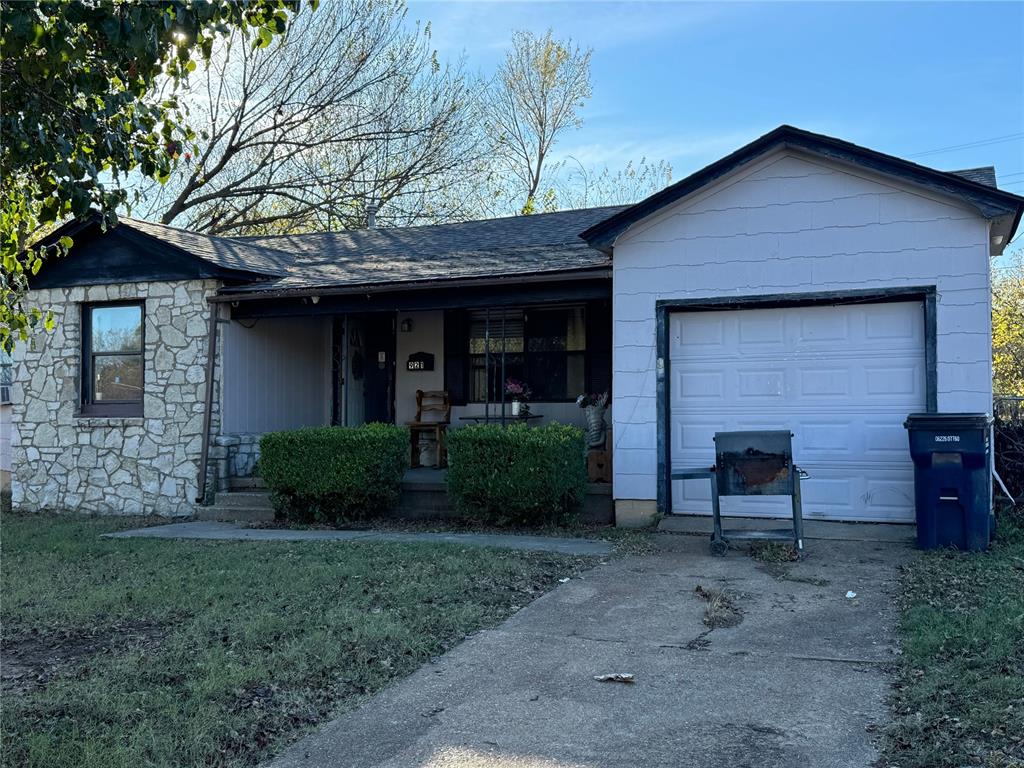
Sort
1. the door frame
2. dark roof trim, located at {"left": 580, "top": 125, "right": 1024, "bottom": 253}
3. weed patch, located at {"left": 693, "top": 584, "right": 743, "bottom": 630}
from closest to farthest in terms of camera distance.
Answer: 1. weed patch, located at {"left": 693, "top": 584, "right": 743, "bottom": 630}
2. dark roof trim, located at {"left": 580, "top": 125, "right": 1024, "bottom": 253}
3. the door frame

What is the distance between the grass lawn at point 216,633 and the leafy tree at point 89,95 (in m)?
2.02

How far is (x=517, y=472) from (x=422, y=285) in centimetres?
296

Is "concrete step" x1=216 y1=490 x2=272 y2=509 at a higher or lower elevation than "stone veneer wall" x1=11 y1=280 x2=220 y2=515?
lower

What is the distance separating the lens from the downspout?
11586 mm

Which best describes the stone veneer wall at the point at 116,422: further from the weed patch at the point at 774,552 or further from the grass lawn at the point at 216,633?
the weed patch at the point at 774,552

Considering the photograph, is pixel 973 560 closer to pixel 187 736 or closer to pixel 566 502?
pixel 566 502

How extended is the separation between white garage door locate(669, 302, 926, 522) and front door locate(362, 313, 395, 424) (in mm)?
5760

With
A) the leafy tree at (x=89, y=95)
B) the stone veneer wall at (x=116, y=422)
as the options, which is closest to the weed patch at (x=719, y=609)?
the leafy tree at (x=89, y=95)

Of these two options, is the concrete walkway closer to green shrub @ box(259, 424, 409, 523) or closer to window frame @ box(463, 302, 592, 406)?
green shrub @ box(259, 424, 409, 523)

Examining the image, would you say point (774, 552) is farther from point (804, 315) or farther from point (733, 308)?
point (733, 308)

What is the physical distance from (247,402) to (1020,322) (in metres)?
15.8

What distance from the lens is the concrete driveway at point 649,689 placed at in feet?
12.3

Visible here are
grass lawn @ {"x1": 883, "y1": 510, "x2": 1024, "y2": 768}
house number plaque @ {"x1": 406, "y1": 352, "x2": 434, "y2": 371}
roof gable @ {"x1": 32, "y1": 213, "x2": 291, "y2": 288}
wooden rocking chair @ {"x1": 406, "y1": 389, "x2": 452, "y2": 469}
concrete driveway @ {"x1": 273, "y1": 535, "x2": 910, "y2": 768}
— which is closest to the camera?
grass lawn @ {"x1": 883, "y1": 510, "x2": 1024, "y2": 768}

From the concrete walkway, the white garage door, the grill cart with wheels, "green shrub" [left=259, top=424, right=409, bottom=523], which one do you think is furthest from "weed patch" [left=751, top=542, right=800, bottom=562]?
"green shrub" [left=259, top=424, right=409, bottom=523]
